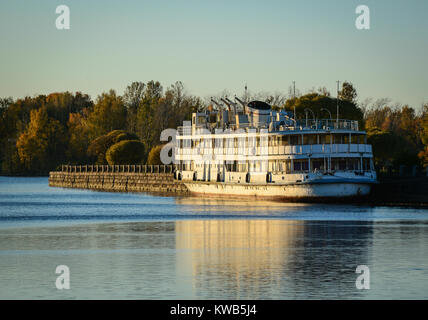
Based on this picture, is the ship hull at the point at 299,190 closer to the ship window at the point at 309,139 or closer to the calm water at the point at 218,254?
the ship window at the point at 309,139

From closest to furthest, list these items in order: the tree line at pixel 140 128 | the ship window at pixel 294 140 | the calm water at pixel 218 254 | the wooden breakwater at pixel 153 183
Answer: the calm water at pixel 218 254 < the wooden breakwater at pixel 153 183 < the ship window at pixel 294 140 < the tree line at pixel 140 128

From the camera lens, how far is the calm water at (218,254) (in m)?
28.2

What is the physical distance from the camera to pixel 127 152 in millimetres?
143875

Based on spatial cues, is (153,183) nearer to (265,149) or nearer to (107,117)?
(265,149)

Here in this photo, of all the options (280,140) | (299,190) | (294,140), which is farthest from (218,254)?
(280,140)

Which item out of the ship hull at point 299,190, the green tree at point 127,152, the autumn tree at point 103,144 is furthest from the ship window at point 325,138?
the autumn tree at point 103,144

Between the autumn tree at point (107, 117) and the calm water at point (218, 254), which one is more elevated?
the autumn tree at point (107, 117)

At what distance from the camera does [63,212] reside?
71.6 meters

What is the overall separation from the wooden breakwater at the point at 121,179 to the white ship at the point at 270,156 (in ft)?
38.0

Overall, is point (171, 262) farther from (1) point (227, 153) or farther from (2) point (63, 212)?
(1) point (227, 153)

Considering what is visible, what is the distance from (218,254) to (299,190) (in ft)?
120
